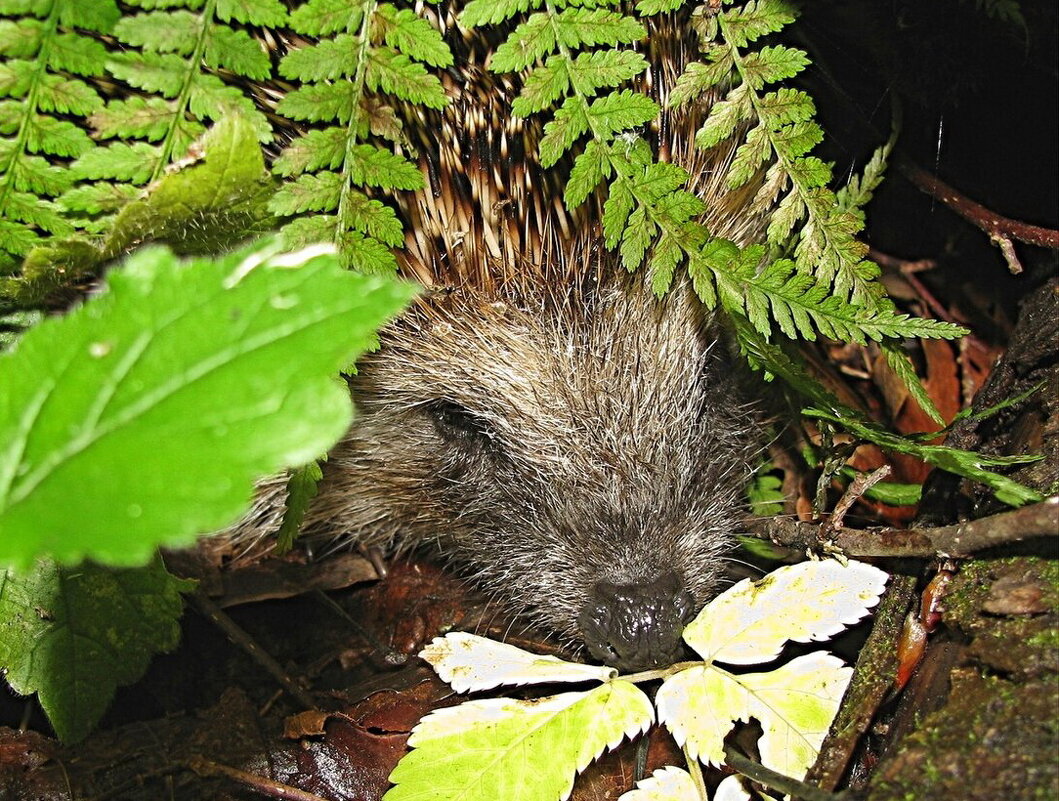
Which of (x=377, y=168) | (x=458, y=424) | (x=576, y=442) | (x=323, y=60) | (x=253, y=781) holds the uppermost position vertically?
(x=323, y=60)

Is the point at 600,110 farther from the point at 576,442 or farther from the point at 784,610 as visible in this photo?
the point at 784,610

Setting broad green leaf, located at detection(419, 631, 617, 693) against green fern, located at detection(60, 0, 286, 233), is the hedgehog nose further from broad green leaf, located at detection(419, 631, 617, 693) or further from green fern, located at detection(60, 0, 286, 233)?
green fern, located at detection(60, 0, 286, 233)

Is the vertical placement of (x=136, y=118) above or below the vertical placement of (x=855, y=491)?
above

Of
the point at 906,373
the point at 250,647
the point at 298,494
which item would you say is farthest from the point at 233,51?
the point at 906,373

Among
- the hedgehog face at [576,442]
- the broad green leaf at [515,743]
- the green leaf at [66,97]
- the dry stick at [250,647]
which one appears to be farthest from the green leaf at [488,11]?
the dry stick at [250,647]

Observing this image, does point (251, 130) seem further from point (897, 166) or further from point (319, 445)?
point (897, 166)

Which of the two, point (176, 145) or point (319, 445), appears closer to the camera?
point (319, 445)

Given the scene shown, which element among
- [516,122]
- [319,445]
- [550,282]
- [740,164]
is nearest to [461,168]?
[516,122]

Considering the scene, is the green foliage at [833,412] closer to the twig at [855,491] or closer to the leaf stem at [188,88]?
the twig at [855,491]
